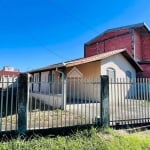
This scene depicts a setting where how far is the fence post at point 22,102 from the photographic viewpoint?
675 cm

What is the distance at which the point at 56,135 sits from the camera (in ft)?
23.4

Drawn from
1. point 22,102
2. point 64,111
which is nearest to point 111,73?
point 64,111

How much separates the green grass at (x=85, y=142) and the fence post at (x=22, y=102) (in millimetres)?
405

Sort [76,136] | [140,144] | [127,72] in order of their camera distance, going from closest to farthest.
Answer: [140,144]
[76,136]
[127,72]

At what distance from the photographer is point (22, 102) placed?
22.6 feet

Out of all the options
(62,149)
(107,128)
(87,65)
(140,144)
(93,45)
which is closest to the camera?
(62,149)

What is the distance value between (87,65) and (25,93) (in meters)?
11.4

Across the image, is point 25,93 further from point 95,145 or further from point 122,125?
point 122,125

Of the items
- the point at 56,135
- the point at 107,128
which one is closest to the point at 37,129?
the point at 56,135

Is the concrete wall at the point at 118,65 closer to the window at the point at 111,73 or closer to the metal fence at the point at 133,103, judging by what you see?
the window at the point at 111,73

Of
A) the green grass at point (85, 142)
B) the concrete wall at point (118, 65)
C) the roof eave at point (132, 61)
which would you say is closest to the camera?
the green grass at point (85, 142)

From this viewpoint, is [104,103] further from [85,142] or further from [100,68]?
[100,68]

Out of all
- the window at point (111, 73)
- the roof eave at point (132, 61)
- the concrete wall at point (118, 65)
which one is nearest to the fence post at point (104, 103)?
the concrete wall at point (118, 65)

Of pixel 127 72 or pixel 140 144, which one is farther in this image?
pixel 127 72
